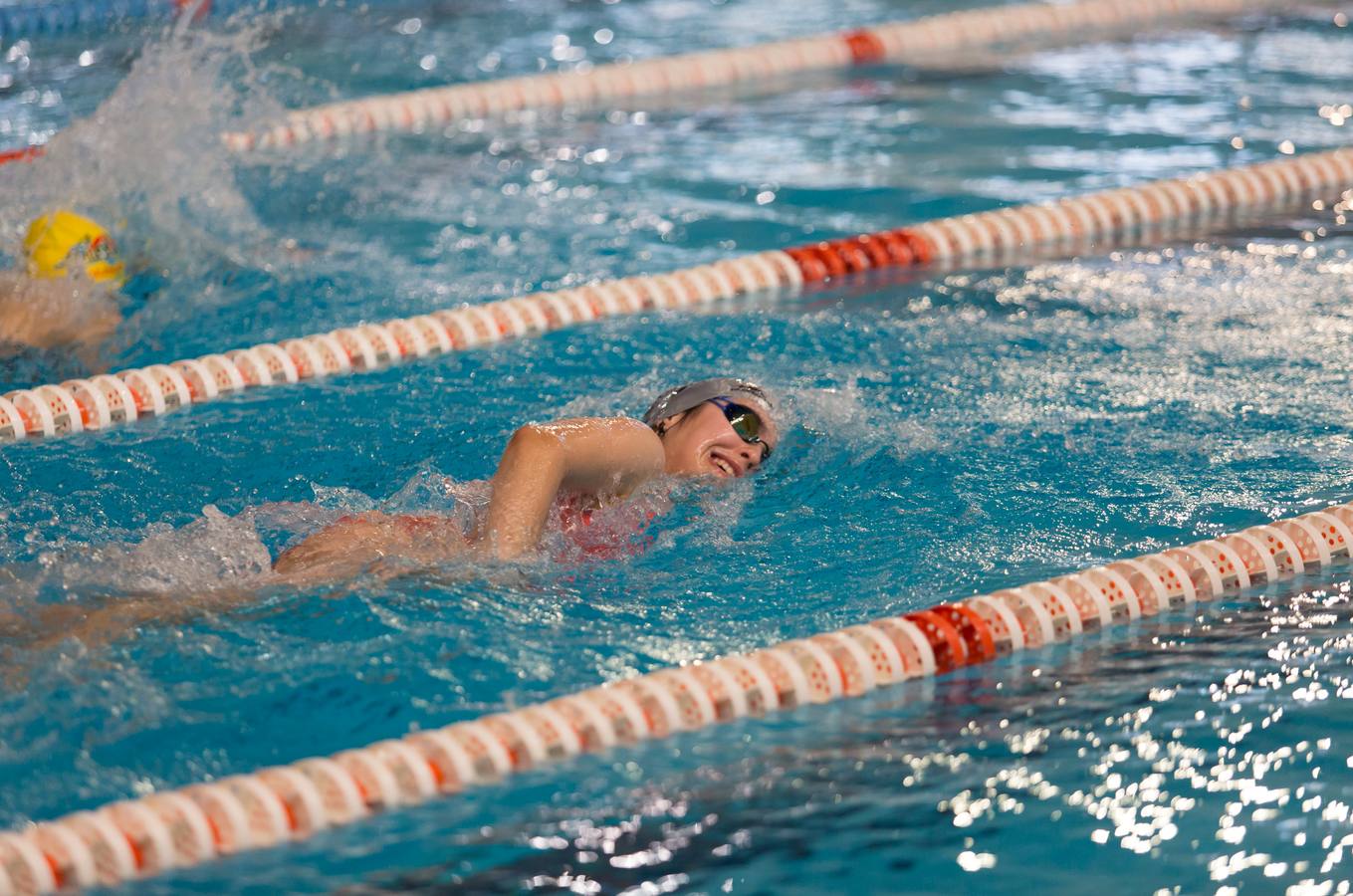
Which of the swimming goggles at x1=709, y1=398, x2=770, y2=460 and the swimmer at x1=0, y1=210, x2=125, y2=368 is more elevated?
the swimmer at x1=0, y1=210, x2=125, y2=368

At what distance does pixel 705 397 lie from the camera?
332 cm

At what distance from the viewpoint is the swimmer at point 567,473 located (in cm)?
288

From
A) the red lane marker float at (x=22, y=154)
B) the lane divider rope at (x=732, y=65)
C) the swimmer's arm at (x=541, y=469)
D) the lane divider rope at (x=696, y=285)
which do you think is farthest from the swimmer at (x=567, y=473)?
the lane divider rope at (x=732, y=65)

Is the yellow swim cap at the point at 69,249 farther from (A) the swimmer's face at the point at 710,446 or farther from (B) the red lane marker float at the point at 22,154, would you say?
→ (A) the swimmer's face at the point at 710,446

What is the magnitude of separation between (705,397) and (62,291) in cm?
215

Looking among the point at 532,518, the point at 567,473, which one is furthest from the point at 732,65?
the point at 532,518

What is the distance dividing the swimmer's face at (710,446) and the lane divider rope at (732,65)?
3.72 meters

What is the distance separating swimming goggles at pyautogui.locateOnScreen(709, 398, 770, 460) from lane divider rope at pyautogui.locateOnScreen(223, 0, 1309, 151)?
3.75 meters

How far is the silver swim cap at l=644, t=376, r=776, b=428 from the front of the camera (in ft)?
10.9

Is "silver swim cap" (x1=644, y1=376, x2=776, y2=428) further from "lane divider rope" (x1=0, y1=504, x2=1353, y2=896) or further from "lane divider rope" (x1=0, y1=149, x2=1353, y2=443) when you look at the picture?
"lane divider rope" (x1=0, y1=149, x2=1353, y2=443)

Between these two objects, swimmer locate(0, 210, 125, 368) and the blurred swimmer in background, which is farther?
swimmer locate(0, 210, 125, 368)

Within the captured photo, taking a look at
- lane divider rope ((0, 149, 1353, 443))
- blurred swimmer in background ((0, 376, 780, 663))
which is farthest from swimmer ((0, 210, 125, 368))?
blurred swimmer in background ((0, 376, 780, 663))

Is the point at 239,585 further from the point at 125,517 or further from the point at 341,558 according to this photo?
the point at 125,517

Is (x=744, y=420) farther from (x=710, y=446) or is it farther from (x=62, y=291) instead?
(x=62, y=291)
